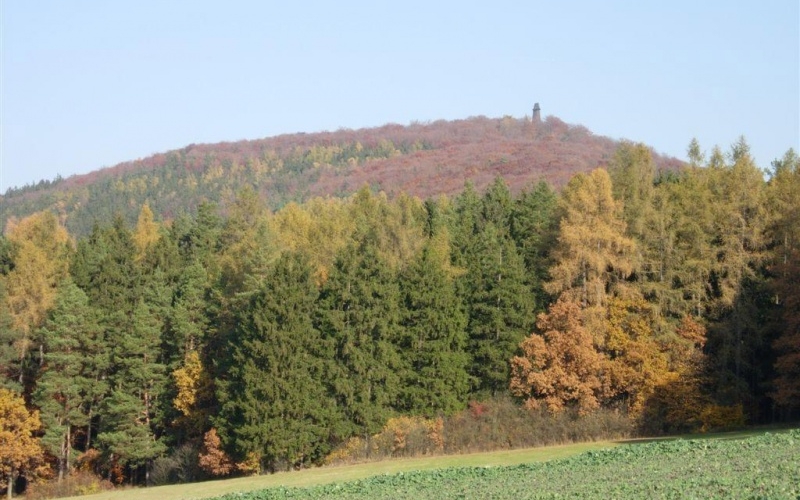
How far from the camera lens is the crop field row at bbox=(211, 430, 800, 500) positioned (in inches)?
1021

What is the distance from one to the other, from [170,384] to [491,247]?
891 inches

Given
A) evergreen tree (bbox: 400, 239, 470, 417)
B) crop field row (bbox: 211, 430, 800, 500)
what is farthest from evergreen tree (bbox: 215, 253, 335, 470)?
crop field row (bbox: 211, 430, 800, 500)

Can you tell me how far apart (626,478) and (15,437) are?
44878 mm

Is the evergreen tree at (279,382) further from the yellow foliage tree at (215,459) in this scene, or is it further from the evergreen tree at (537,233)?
the evergreen tree at (537,233)

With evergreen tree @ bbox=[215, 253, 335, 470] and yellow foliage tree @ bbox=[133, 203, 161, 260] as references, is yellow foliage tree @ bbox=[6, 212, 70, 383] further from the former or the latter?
evergreen tree @ bbox=[215, 253, 335, 470]

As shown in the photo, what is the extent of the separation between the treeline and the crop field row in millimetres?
20348

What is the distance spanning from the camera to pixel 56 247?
8638 cm

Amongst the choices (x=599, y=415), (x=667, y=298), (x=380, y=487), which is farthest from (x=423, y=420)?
(x=380, y=487)

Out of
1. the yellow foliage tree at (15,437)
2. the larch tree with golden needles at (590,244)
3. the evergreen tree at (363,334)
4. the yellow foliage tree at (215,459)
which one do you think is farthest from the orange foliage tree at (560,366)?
the yellow foliage tree at (15,437)

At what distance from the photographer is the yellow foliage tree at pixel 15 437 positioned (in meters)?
62.7

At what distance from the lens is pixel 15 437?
6334cm

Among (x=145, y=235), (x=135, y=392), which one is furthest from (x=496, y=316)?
(x=145, y=235)

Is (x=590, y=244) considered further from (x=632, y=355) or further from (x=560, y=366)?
(x=560, y=366)

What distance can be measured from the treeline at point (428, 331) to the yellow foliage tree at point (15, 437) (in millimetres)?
293
